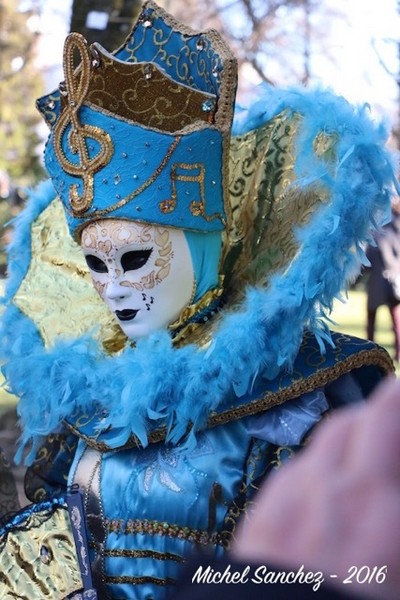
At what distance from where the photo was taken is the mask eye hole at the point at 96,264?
5.83ft

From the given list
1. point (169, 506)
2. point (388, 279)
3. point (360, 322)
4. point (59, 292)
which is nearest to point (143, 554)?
point (169, 506)

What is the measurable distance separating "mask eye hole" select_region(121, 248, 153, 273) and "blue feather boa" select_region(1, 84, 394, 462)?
15cm

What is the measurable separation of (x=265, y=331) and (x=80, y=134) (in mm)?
547

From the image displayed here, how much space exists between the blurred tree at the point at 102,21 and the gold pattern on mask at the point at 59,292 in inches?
Result: 62.5

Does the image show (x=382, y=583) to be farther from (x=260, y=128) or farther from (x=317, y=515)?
(x=260, y=128)

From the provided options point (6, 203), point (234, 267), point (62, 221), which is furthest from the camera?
point (6, 203)

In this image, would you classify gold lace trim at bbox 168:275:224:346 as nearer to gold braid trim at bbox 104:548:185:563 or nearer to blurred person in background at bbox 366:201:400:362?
gold braid trim at bbox 104:548:185:563

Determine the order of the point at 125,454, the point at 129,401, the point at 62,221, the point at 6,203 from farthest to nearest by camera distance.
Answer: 1. the point at 6,203
2. the point at 62,221
3. the point at 125,454
4. the point at 129,401

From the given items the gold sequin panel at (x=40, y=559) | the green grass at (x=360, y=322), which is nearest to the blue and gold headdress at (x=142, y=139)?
the gold sequin panel at (x=40, y=559)

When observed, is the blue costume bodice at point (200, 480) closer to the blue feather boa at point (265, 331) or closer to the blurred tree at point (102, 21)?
the blue feather boa at point (265, 331)

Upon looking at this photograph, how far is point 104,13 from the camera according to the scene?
11.9 ft

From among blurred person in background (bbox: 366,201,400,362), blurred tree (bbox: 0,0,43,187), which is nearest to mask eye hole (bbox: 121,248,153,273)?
blurred person in background (bbox: 366,201,400,362)

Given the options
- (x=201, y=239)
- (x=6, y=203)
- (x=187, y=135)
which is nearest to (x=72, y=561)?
(x=201, y=239)

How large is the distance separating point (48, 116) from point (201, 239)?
43 cm
